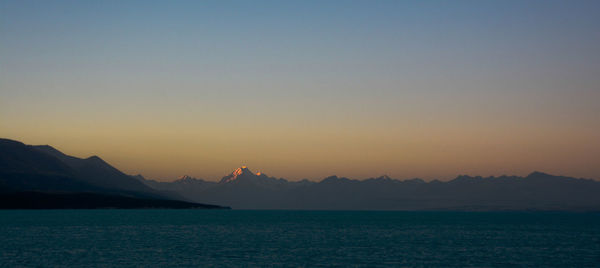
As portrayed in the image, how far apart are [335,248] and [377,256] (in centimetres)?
1659

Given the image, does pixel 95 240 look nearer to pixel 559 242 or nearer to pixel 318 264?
pixel 318 264

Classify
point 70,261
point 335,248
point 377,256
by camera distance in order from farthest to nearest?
1. point 335,248
2. point 377,256
3. point 70,261

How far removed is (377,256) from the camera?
104438 millimetres

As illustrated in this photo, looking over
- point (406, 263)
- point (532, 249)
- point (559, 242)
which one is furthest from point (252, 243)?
point (559, 242)

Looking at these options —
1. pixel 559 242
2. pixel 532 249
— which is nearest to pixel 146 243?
pixel 532 249

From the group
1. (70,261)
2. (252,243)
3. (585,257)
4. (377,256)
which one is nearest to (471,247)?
(585,257)

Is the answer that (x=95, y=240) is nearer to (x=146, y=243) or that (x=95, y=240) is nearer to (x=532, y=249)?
(x=146, y=243)

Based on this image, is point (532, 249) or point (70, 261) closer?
point (70, 261)

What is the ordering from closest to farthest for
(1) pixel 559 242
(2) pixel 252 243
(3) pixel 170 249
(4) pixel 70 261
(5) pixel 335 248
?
(4) pixel 70 261 < (3) pixel 170 249 < (5) pixel 335 248 < (2) pixel 252 243 < (1) pixel 559 242

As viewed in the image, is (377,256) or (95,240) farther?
(95,240)

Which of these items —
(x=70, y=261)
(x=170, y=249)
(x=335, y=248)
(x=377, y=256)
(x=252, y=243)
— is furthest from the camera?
(x=252, y=243)

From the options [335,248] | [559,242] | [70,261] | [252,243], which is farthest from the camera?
[559,242]

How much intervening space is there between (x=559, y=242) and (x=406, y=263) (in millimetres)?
70057

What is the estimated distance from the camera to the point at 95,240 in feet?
438
